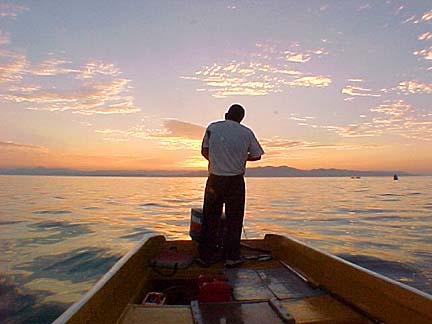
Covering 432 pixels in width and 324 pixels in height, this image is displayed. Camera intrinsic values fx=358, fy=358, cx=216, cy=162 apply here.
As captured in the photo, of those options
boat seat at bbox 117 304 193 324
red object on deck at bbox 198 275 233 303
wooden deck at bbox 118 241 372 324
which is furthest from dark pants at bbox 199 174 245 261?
boat seat at bbox 117 304 193 324

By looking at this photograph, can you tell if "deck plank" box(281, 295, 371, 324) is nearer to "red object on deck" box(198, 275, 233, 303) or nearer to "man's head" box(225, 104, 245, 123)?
"red object on deck" box(198, 275, 233, 303)

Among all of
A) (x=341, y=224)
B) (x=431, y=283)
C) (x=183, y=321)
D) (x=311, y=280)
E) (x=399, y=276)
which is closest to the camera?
(x=183, y=321)

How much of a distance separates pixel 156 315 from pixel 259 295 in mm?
1248

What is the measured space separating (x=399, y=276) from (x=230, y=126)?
638cm

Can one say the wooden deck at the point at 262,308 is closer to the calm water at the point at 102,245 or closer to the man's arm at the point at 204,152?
the man's arm at the point at 204,152

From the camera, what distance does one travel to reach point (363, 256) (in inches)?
430

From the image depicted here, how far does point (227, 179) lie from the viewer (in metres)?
5.20

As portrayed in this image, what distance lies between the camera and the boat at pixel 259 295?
3036mm

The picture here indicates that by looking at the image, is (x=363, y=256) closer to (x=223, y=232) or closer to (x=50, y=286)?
(x=223, y=232)

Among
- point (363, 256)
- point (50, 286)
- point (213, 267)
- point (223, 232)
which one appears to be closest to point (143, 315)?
point (213, 267)

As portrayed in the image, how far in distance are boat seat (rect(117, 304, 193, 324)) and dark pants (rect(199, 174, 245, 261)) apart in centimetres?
185

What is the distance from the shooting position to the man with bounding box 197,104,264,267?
205 inches

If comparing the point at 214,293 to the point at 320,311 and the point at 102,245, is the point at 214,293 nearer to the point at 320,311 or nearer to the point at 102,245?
the point at 320,311

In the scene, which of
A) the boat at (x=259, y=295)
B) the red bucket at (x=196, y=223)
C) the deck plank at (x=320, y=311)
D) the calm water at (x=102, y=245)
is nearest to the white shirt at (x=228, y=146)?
the red bucket at (x=196, y=223)
